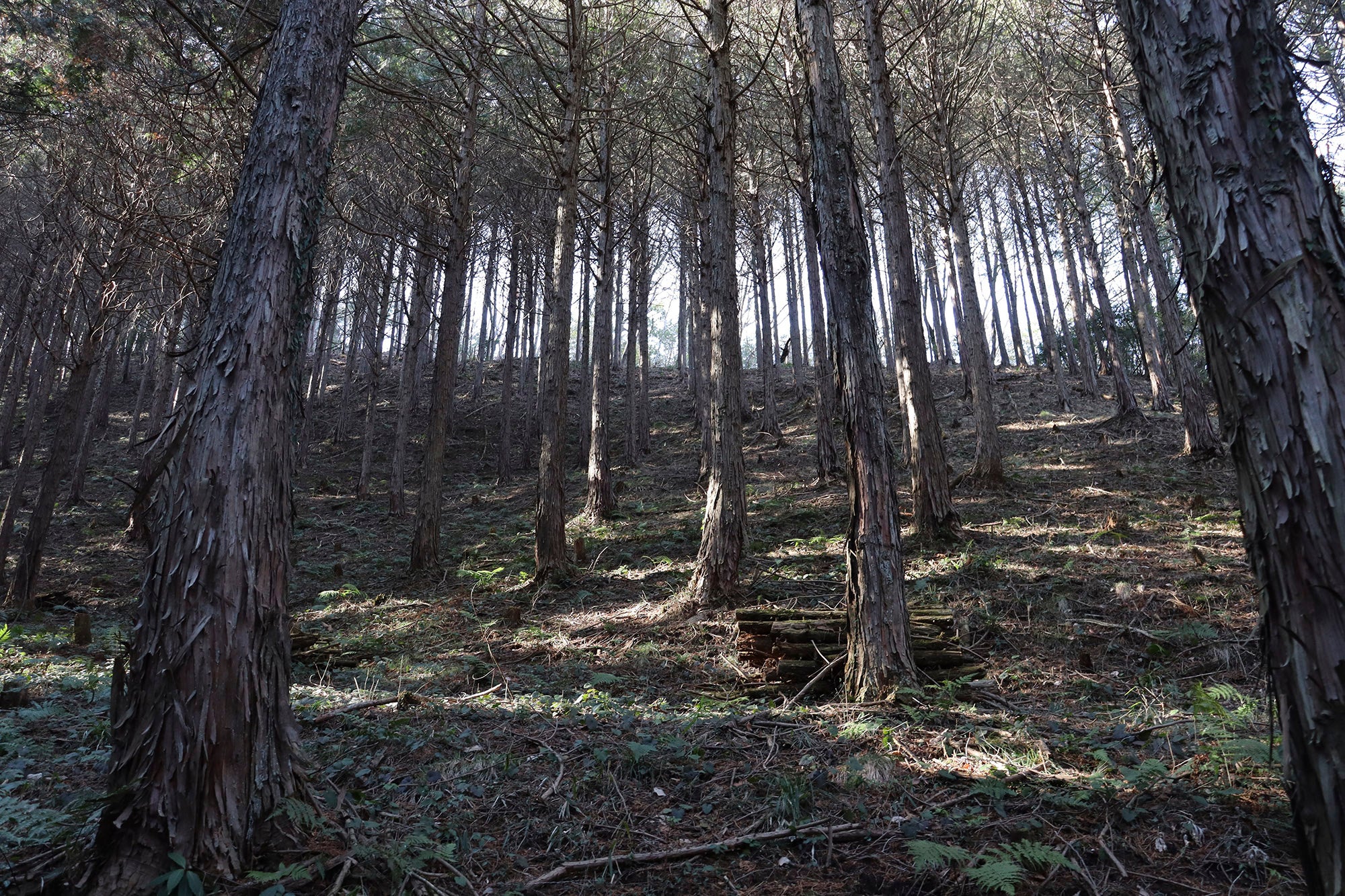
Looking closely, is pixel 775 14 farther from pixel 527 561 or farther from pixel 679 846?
pixel 679 846

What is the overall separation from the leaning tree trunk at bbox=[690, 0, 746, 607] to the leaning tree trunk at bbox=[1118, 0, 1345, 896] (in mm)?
5138

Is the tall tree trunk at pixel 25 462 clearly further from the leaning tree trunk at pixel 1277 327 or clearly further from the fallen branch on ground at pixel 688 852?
the leaning tree trunk at pixel 1277 327

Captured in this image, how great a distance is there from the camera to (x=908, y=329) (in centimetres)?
865

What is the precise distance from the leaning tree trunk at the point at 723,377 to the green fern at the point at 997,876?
462cm

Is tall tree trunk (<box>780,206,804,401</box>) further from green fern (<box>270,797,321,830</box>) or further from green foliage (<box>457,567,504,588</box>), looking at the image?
green fern (<box>270,797,321,830</box>)

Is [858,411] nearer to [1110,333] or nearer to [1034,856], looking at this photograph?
[1034,856]

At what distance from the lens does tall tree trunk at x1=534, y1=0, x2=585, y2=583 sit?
29.8 ft

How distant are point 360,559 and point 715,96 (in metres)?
9.76

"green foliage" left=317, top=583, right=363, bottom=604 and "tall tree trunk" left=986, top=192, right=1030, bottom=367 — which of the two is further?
"tall tree trunk" left=986, top=192, right=1030, bottom=367

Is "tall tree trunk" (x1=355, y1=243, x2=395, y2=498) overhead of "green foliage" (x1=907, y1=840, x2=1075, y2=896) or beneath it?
overhead

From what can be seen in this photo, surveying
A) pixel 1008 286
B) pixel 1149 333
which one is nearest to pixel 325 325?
pixel 1149 333

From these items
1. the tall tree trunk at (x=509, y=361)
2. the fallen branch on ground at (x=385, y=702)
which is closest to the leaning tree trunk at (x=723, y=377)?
the fallen branch on ground at (x=385, y=702)

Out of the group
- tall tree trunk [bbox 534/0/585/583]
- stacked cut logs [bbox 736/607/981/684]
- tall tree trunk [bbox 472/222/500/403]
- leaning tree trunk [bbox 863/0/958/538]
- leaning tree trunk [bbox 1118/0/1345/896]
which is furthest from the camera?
tall tree trunk [bbox 472/222/500/403]

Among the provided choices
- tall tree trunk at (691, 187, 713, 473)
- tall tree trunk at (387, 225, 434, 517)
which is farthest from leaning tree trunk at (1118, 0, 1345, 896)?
tall tree trunk at (387, 225, 434, 517)
